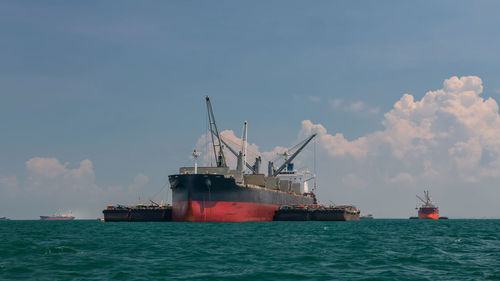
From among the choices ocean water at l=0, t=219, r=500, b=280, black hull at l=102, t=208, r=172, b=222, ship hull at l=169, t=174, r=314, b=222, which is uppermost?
ship hull at l=169, t=174, r=314, b=222

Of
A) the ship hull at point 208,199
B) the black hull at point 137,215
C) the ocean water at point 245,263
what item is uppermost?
the ship hull at point 208,199

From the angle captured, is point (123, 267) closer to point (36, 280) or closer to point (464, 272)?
point (36, 280)

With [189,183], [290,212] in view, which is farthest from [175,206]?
[290,212]

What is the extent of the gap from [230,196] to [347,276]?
6942cm

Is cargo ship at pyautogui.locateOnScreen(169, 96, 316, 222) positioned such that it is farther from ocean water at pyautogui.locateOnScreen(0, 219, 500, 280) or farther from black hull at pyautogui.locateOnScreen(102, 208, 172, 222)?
ocean water at pyautogui.locateOnScreen(0, 219, 500, 280)

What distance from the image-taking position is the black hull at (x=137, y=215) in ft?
383

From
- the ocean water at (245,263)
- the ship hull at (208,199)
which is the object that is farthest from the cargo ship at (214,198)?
the ocean water at (245,263)

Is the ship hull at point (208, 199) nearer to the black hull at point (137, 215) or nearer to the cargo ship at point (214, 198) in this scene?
the cargo ship at point (214, 198)

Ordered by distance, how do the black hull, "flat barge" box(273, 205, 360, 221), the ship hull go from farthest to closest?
1. "flat barge" box(273, 205, 360, 221)
2. the black hull
3. the ship hull

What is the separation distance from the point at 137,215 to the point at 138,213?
60 centimetres

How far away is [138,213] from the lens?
397 ft

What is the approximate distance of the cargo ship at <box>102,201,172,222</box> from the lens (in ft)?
383

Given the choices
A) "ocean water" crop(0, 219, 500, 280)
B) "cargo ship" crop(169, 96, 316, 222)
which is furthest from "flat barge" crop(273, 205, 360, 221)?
"ocean water" crop(0, 219, 500, 280)

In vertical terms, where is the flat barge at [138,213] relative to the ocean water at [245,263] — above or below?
above
